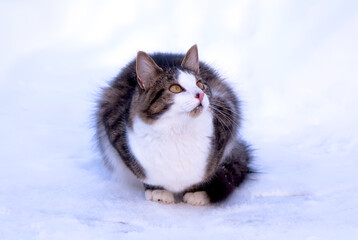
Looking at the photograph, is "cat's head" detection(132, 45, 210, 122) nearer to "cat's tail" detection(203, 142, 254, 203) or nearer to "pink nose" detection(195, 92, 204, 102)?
"pink nose" detection(195, 92, 204, 102)

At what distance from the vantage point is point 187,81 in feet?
6.16

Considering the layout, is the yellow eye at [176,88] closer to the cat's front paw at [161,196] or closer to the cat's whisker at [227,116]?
the cat's whisker at [227,116]

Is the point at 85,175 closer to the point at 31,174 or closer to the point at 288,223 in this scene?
the point at 31,174

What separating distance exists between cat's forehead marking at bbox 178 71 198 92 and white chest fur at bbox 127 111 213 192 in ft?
0.38

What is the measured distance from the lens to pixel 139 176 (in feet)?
6.84

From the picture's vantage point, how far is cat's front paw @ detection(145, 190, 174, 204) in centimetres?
207

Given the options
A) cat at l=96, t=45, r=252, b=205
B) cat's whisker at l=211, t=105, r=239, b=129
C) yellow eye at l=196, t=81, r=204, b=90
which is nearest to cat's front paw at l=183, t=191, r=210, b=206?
cat at l=96, t=45, r=252, b=205

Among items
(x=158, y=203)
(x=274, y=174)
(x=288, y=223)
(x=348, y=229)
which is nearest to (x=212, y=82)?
(x=274, y=174)

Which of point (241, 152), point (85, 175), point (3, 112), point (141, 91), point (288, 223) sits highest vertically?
point (141, 91)

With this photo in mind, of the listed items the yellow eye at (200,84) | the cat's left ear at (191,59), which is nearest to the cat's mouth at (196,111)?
the yellow eye at (200,84)

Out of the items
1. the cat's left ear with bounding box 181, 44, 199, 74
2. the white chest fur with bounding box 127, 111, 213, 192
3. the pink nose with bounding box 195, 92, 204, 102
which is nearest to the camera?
the pink nose with bounding box 195, 92, 204, 102

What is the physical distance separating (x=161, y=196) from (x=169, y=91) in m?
0.49

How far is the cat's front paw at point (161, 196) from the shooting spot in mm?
2066

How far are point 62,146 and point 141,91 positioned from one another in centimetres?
98
